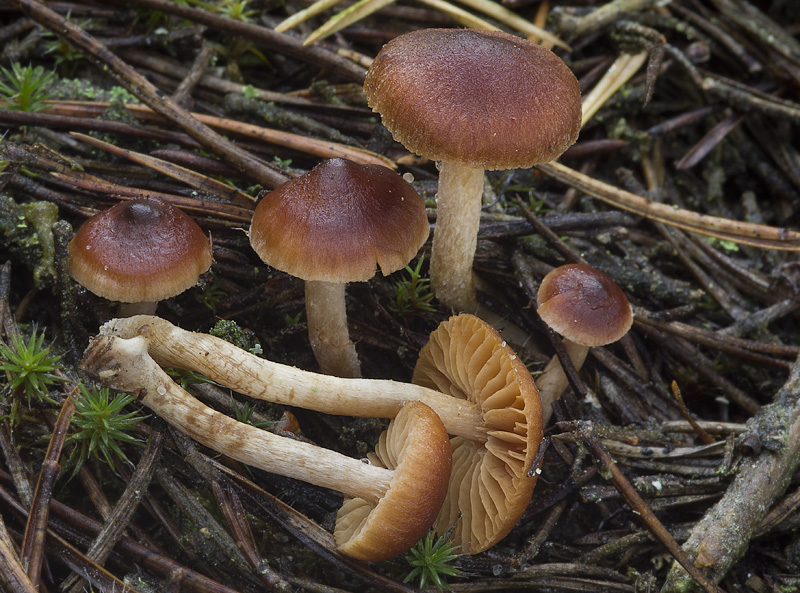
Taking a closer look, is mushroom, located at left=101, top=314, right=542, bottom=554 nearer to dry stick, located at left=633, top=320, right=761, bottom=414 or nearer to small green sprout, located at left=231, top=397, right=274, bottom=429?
small green sprout, located at left=231, top=397, right=274, bottom=429

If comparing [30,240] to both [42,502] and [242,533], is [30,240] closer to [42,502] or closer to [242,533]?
[42,502]

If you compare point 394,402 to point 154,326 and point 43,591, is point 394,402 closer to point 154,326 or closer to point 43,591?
point 154,326

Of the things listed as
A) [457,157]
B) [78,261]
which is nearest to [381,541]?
[457,157]

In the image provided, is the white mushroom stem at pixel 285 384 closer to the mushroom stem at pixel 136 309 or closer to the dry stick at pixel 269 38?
the mushroom stem at pixel 136 309

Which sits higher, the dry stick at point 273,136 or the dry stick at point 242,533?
the dry stick at point 273,136

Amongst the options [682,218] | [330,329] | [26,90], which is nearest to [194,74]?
[26,90]

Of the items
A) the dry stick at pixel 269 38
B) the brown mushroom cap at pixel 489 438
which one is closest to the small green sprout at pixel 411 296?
the brown mushroom cap at pixel 489 438
